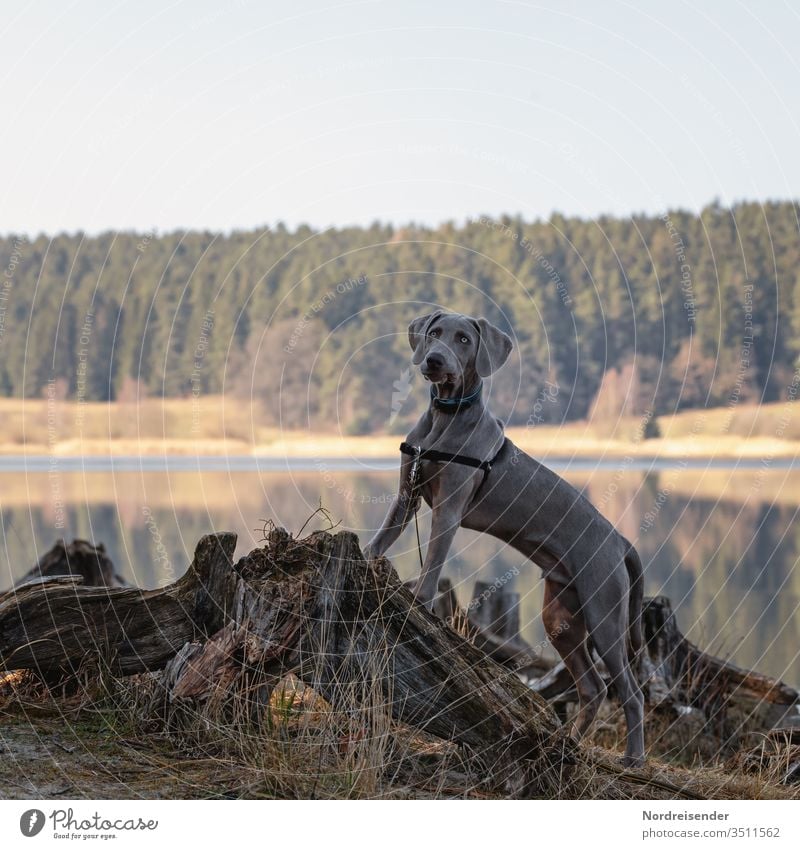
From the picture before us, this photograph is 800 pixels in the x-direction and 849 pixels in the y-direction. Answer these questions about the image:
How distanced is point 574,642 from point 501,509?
1.24 meters

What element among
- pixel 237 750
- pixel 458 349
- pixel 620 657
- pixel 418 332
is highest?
pixel 418 332

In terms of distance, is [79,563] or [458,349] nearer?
[458,349]

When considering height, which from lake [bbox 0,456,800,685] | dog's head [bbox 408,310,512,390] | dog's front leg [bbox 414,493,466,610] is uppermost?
dog's head [bbox 408,310,512,390]

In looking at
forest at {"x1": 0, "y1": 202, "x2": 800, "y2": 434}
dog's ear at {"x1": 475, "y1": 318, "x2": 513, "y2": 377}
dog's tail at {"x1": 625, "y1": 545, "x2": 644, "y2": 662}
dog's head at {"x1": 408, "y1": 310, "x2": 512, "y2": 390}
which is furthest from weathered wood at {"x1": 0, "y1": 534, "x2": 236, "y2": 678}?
forest at {"x1": 0, "y1": 202, "x2": 800, "y2": 434}

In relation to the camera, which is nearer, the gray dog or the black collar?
the gray dog

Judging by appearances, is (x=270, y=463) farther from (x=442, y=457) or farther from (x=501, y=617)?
(x=442, y=457)

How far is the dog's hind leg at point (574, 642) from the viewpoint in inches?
278

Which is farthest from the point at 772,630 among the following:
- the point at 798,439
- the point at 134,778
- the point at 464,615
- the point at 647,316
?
the point at 647,316

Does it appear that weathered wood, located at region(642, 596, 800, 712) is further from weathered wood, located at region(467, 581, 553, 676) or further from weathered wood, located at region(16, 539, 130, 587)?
weathered wood, located at region(16, 539, 130, 587)

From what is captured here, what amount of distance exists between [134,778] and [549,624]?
288 centimetres

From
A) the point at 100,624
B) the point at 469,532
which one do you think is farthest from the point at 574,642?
the point at 469,532

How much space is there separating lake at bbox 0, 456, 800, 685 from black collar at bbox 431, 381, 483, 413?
56 centimetres

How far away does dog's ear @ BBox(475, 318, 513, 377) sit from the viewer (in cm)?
643

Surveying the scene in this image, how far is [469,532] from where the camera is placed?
19.2 m
